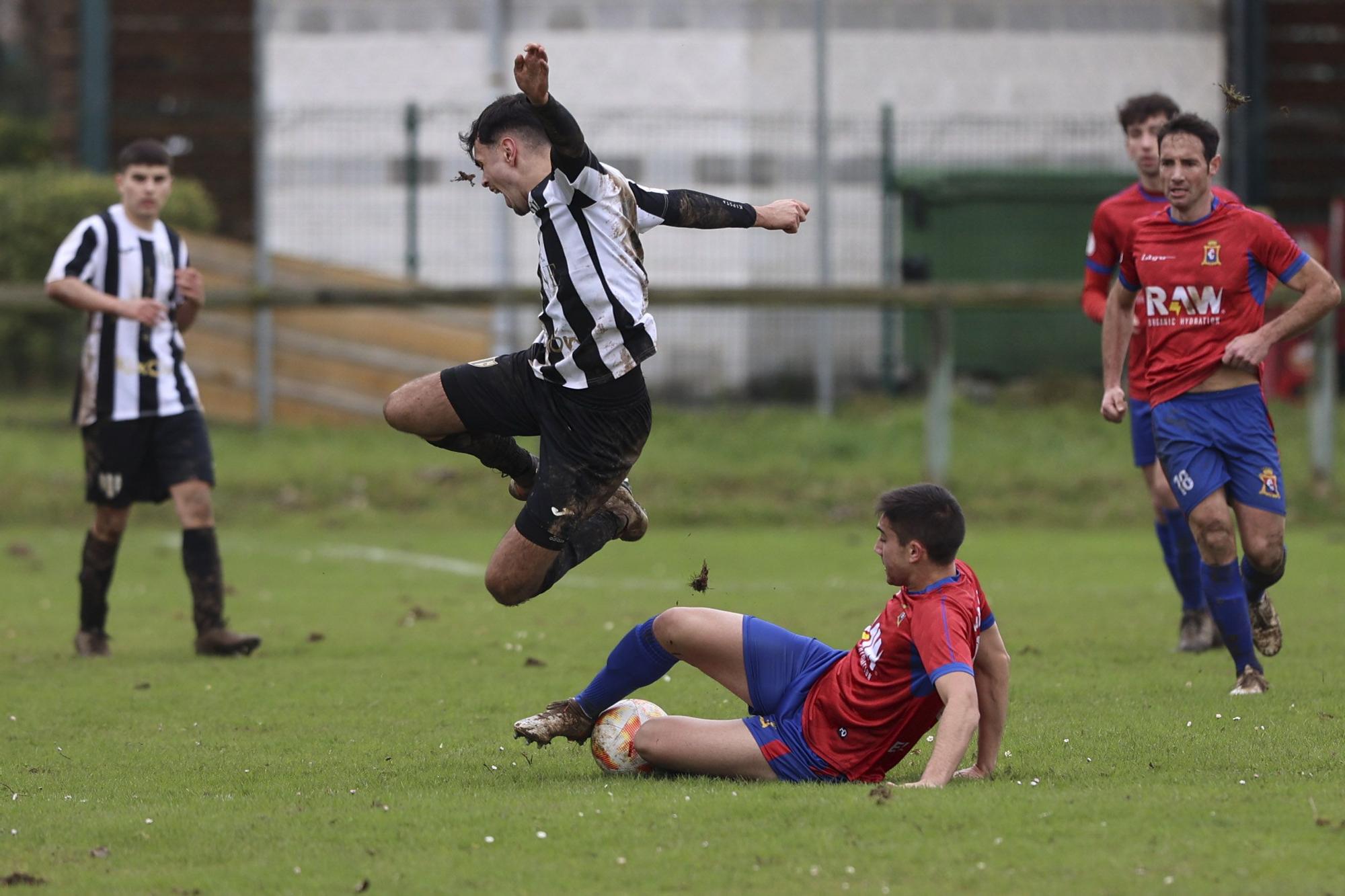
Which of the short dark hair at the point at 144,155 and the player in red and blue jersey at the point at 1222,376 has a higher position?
the short dark hair at the point at 144,155

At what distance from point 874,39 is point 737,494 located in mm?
8203

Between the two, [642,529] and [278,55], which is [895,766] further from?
[278,55]

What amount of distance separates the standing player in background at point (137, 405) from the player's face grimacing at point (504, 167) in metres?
3.23

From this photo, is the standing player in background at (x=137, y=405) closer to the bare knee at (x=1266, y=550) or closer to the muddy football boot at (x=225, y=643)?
the muddy football boot at (x=225, y=643)

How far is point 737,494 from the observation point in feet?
50.6

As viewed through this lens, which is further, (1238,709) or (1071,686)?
(1071,686)

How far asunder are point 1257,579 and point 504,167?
3.46m

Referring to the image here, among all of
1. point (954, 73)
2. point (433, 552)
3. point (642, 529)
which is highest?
point (954, 73)

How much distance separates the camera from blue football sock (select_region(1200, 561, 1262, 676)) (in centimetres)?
722

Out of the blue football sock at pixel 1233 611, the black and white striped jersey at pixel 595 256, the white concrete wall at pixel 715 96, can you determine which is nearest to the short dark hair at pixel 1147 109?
the blue football sock at pixel 1233 611

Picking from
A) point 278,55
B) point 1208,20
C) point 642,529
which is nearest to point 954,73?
point 1208,20

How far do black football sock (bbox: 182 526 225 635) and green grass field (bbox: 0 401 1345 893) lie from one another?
0.26m

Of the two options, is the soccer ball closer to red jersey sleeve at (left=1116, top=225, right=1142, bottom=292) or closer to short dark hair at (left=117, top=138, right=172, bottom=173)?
red jersey sleeve at (left=1116, top=225, right=1142, bottom=292)

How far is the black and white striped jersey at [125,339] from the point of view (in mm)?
9109
